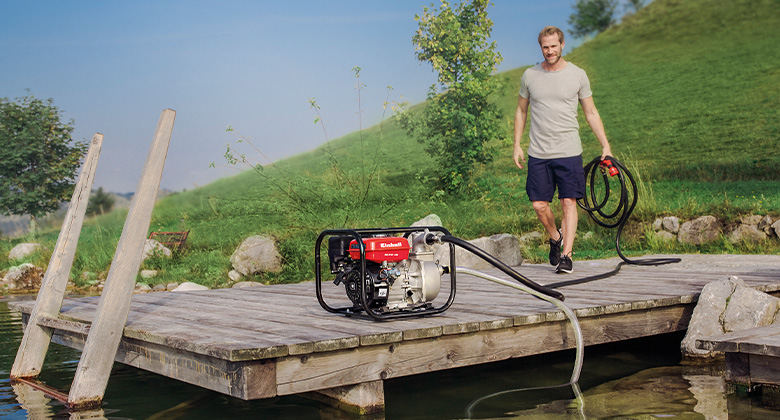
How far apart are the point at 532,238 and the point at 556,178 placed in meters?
4.86

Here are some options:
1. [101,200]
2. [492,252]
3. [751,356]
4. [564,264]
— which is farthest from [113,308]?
[101,200]

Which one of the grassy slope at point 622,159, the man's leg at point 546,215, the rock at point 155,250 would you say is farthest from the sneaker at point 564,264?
the rock at point 155,250

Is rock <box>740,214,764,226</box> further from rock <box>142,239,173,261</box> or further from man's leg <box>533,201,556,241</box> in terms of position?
rock <box>142,239,173,261</box>

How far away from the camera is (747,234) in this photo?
31.7 ft

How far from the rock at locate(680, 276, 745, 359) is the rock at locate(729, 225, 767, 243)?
5.43 m

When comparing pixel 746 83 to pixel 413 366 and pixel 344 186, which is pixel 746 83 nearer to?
pixel 344 186

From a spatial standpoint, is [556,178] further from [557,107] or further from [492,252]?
[492,252]

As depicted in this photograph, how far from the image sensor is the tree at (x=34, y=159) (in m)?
21.6

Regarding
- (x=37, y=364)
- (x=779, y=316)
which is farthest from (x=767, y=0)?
(x=37, y=364)

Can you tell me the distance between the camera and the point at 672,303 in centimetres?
466

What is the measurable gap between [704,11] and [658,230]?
2685 cm

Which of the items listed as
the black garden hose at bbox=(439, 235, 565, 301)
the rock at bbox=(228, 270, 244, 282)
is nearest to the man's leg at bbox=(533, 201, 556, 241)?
the black garden hose at bbox=(439, 235, 565, 301)

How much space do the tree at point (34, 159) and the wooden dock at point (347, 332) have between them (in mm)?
18001

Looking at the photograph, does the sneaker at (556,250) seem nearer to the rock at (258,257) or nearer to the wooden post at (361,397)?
the wooden post at (361,397)
